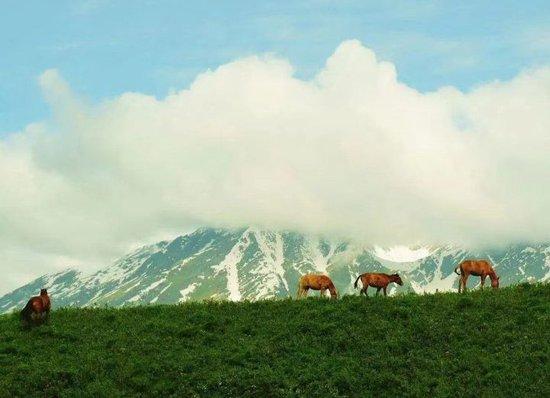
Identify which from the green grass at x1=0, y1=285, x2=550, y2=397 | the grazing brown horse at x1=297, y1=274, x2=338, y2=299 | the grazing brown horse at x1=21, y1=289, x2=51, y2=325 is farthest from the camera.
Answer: the grazing brown horse at x1=297, y1=274, x2=338, y2=299

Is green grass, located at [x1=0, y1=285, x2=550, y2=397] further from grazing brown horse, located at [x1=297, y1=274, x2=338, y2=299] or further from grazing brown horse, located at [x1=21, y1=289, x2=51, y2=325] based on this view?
grazing brown horse, located at [x1=297, y1=274, x2=338, y2=299]

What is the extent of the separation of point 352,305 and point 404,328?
346 cm

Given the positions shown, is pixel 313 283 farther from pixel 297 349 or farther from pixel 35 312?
pixel 35 312

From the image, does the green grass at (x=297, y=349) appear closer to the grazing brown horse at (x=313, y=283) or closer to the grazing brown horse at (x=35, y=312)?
the grazing brown horse at (x=35, y=312)

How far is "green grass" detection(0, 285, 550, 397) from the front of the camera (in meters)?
27.2

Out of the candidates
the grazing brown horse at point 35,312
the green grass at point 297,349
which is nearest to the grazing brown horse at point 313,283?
the green grass at point 297,349

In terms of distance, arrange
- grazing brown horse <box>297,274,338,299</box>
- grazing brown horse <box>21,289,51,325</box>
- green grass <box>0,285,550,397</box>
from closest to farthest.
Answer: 1. green grass <box>0,285,550,397</box>
2. grazing brown horse <box>21,289,51,325</box>
3. grazing brown horse <box>297,274,338,299</box>

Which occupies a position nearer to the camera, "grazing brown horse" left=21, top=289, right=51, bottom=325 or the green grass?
the green grass

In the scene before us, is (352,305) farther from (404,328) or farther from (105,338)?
(105,338)

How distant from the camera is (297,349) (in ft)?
99.6

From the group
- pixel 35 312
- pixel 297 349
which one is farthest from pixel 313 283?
pixel 35 312

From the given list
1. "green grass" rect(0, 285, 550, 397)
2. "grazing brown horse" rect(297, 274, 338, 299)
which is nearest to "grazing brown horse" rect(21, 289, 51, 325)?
"green grass" rect(0, 285, 550, 397)

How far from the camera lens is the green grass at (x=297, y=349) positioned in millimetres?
27188

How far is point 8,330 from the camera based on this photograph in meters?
33.9
